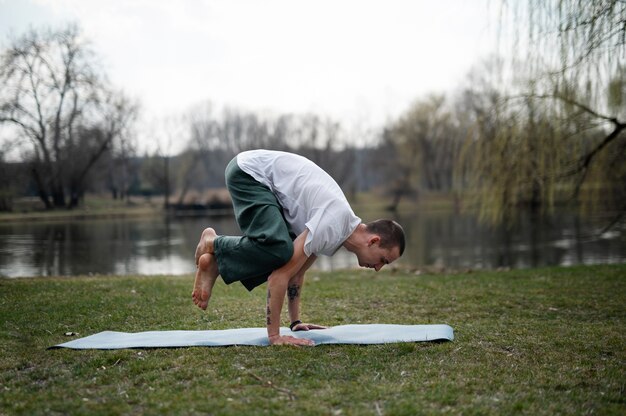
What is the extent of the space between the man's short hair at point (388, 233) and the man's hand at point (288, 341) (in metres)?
0.89

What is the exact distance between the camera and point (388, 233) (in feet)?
14.0

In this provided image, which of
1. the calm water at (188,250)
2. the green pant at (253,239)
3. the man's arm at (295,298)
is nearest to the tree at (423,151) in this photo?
the calm water at (188,250)

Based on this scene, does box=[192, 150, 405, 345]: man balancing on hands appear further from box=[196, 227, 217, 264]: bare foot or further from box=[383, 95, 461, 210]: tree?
box=[383, 95, 461, 210]: tree

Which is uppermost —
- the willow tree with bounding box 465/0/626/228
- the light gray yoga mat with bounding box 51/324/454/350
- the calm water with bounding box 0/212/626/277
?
the willow tree with bounding box 465/0/626/228

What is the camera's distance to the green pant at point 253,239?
13.2 feet

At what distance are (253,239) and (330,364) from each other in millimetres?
1064

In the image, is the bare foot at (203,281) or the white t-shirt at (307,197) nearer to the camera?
the white t-shirt at (307,197)

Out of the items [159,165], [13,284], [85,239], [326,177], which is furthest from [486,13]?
[159,165]

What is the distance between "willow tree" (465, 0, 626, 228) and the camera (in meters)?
7.57

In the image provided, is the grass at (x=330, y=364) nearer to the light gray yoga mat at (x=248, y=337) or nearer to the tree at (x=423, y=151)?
the light gray yoga mat at (x=248, y=337)

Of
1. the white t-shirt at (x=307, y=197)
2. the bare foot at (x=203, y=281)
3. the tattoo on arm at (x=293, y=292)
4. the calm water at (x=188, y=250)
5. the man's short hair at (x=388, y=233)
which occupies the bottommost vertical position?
the calm water at (x=188, y=250)

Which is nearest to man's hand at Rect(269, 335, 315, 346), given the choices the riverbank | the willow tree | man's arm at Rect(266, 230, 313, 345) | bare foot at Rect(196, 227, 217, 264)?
man's arm at Rect(266, 230, 313, 345)

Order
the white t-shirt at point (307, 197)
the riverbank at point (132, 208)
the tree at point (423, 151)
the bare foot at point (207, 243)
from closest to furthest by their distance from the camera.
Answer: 1. the white t-shirt at point (307, 197)
2. the bare foot at point (207, 243)
3. the riverbank at point (132, 208)
4. the tree at point (423, 151)

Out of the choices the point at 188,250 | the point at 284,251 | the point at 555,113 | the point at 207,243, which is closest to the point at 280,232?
the point at 284,251
